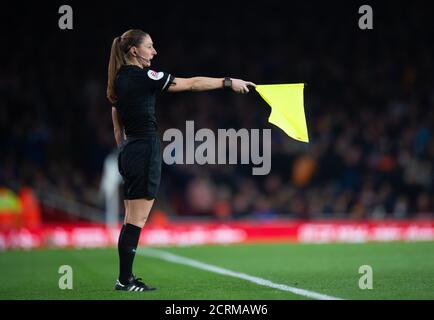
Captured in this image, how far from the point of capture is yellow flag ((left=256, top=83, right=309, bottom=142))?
8.14 metres

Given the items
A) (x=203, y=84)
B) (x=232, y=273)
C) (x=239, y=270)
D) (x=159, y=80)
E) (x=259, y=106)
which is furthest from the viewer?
(x=259, y=106)

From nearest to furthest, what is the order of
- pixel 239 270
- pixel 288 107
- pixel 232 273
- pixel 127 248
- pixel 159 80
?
1. pixel 159 80
2. pixel 127 248
3. pixel 288 107
4. pixel 232 273
5. pixel 239 270

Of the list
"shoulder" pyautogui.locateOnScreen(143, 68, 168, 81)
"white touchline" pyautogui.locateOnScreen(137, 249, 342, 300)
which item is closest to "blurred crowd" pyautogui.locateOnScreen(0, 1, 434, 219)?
"white touchline" pyautogui.locateOnScreen(137, 249, 342, 300)

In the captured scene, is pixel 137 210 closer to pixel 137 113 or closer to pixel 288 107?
pixel 137 113

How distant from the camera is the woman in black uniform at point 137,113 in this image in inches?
294

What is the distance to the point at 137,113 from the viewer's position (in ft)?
24.8

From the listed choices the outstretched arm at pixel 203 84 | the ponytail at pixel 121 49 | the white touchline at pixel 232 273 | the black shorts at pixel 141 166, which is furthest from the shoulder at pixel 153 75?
the white touchline at pixel 232 273

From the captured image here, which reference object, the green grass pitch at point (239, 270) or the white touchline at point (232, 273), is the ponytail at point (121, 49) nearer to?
the green grass pitch at point (239, 270)

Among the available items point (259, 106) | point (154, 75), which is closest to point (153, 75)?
point (154, 75)

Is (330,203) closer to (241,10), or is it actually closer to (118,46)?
(241,10)

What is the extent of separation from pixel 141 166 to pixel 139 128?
0.35 m

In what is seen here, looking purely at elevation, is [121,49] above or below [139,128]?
above

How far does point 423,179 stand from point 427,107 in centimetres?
257
